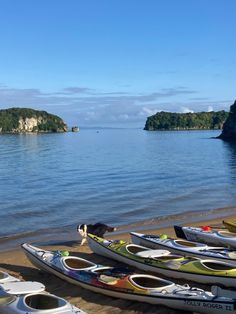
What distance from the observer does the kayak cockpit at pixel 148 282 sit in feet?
31.4

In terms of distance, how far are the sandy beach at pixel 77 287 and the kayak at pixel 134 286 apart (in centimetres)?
15

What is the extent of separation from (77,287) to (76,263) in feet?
2.61

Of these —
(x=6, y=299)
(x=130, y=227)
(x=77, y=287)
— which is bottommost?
(x=130, y=227)

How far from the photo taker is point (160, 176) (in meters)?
36.5

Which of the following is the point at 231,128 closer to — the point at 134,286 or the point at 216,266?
the point at 216,266

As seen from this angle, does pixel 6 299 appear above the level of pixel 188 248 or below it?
above

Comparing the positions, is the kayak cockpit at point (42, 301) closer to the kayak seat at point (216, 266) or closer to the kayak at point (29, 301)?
the kayak at point (29, 301)

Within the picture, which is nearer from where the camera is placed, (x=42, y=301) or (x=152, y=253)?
(x=42, y=301)

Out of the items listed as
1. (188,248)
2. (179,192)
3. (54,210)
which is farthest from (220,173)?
(188,248)

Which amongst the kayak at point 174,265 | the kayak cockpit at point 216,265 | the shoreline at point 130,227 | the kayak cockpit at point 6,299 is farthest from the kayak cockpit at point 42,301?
the shoreline at point 130,227

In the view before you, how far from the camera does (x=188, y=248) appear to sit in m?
12.7

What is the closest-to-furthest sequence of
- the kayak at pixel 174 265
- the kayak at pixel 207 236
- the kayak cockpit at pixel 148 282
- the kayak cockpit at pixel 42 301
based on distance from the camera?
the kayak cockpit at pixel 42 301 < the kayak cockpit at pixel 148 282 < the kayak at pixel 174 265 < the kayak at pixel 207 236

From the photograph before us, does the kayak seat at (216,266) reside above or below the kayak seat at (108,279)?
below

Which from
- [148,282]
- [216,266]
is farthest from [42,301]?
[216,266]
